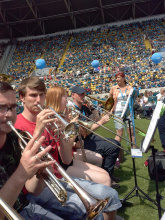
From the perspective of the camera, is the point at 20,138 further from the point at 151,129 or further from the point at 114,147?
the point at 114,147

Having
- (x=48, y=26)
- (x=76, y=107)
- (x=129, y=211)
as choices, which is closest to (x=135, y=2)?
(x=48, y=26)

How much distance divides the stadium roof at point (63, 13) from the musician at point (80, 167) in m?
19.8

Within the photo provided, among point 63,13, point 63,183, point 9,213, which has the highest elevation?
point 63,13

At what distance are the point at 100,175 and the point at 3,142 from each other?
1.18m

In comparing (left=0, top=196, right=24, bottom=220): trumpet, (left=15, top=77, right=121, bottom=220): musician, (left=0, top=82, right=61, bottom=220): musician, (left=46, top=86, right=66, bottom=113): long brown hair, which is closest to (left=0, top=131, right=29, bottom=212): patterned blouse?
(left=0, top=82, right=61, bottom=220): musician

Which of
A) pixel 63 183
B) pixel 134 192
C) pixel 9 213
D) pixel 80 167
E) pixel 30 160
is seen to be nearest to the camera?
pixel 9 213

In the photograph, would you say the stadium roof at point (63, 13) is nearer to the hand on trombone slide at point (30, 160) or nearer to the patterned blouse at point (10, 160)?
the patterned blouse at point (10, 160)

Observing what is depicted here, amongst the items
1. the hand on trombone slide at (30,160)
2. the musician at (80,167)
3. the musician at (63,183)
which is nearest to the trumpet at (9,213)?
the hand on trombone slide at (30,160)

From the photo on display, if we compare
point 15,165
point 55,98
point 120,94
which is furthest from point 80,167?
point 120,94

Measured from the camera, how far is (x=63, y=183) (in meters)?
2.01

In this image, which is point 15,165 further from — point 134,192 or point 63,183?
point 134,192

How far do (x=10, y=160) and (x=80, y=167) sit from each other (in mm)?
1091

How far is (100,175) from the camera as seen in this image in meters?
2.24

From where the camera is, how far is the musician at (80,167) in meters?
2.23
